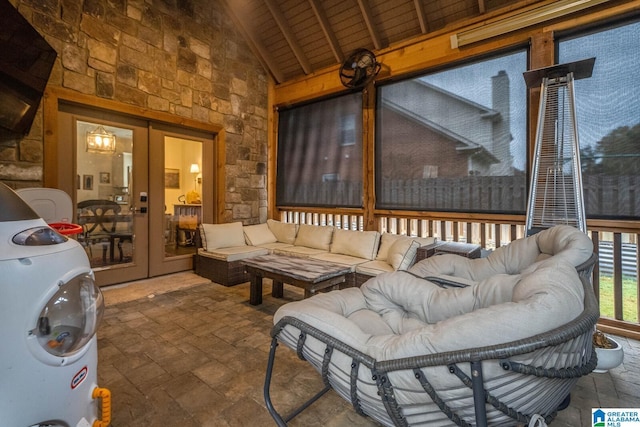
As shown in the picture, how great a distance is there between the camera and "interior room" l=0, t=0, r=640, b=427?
0.93 meters

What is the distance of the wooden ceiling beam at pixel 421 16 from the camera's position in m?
3.59

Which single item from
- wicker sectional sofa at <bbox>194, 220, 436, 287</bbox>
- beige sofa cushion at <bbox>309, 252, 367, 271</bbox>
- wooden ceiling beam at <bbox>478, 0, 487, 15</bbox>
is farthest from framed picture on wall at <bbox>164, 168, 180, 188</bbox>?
wooden ceiling beam at <bbox>478, 0, 487, 15</bbox>

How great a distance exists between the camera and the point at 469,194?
3.45 meters

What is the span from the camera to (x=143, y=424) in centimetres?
150

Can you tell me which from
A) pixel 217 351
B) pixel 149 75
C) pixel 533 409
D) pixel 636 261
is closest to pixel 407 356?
pixel 533 409

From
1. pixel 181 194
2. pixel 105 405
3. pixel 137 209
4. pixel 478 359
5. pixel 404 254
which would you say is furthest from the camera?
pixel 181 194

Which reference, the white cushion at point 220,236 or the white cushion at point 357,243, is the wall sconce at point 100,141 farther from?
the white cushion at point 357,243

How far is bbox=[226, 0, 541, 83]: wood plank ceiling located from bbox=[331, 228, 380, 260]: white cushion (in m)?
2.62

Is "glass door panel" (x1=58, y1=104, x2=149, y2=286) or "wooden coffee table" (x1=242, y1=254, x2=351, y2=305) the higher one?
"glass door panel" (x1=58, y1=104, x2=149, y2=286)

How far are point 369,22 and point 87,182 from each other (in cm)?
410

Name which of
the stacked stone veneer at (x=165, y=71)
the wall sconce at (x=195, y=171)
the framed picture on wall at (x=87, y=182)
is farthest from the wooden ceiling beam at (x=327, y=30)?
the framed picture on wall at (x=87, y=182)

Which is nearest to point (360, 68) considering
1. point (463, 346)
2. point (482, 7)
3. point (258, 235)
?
point (482, 7)

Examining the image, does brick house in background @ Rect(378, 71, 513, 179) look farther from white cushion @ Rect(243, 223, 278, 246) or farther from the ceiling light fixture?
white cushion @ Rect(243, 223, 278, 246)

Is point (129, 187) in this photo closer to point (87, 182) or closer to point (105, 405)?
point (87, 182)
